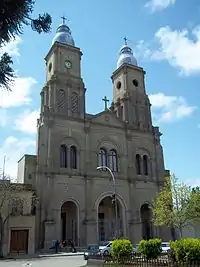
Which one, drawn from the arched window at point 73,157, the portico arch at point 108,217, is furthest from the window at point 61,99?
the portico arch at point 108,217

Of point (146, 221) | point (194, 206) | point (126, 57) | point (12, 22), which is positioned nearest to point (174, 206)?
point (194, 206)

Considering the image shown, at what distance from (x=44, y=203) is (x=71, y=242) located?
5514 mm

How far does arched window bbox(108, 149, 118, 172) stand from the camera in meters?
45.8

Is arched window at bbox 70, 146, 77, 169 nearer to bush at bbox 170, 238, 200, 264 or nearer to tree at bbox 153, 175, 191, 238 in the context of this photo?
tree at bbox 153, 175, 191, 238

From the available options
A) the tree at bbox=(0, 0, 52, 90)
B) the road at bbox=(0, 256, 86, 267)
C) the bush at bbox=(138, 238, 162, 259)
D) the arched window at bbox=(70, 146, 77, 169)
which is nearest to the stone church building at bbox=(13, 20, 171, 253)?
the arched window at bbox=(70, 146, 77, 169)

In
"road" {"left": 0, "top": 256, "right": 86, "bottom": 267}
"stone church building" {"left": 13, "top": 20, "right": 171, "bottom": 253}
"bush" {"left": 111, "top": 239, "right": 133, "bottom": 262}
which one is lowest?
"road" {"left": 0, "top": 256, "right": 86, "bottom": 267}

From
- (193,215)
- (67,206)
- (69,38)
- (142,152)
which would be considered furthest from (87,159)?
(69,38)

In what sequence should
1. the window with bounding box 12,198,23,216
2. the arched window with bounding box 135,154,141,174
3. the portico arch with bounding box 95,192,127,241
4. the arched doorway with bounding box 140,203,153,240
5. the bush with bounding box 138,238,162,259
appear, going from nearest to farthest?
the bush with bounding box 138,238,162,259
the window with bounding box 12,198,23,216
the portico arch with bounding box 95,192,127,241
the arched doorway with bounding box 140,203,153,240
the arched window with bounding box 135,154,141,174

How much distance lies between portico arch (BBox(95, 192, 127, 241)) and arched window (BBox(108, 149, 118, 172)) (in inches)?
149

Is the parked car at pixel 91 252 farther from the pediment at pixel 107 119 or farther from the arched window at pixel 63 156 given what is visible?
the pediment at pixel 107 119

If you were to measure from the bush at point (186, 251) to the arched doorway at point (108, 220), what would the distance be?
27461 millimetres

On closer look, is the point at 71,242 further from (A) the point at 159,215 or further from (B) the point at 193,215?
(B) the point at 193,215

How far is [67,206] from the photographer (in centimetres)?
4297

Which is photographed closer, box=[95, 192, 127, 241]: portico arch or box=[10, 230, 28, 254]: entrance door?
box=[10, 230, 28, 254]: entrance door
